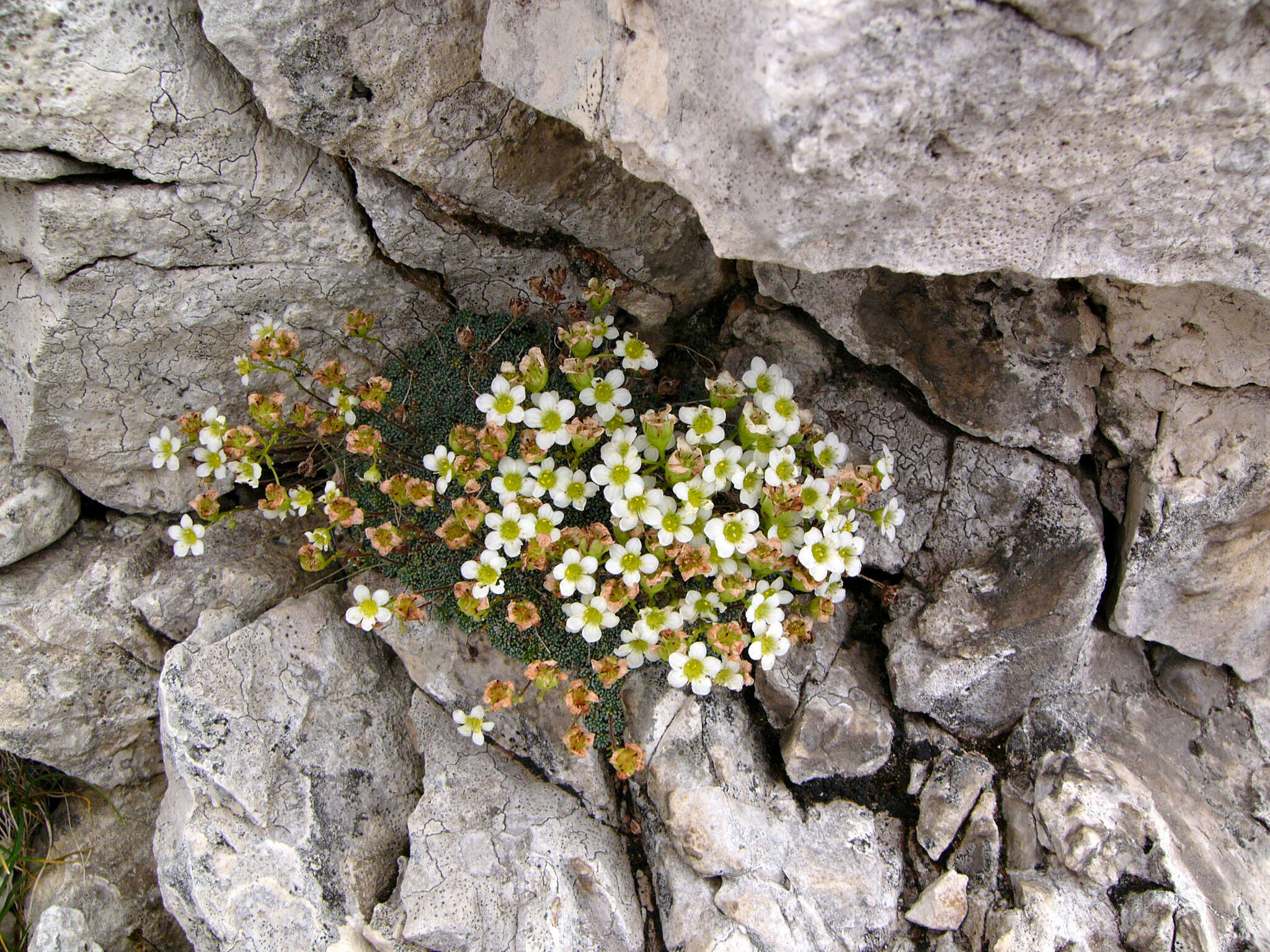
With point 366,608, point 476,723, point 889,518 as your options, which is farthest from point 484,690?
point 889,518

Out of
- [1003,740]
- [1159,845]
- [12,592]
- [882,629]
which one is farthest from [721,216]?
→ [12,592]

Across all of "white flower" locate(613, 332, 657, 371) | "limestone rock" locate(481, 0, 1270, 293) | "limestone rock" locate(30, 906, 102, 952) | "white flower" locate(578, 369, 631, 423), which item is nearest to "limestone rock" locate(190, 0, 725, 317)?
"white flower" locate(613, 332, 657, 371)

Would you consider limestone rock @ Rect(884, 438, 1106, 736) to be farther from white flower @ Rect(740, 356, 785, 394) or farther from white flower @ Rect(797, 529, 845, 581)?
white flower @ Rect(740, 356, 785, 394)

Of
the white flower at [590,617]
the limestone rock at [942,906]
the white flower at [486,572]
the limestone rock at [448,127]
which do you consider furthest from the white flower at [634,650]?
the limestone rock at [448,127]

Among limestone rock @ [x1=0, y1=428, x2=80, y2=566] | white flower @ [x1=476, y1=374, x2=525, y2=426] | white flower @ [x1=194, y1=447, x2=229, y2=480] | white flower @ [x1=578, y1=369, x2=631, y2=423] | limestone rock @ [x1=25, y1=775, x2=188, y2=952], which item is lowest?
limestone rock @ [x1=25, y1=775, x2=188, y2=952]

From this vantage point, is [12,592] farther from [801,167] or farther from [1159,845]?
[1159,845]

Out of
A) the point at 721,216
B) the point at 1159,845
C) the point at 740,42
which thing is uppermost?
the point at 740,42
